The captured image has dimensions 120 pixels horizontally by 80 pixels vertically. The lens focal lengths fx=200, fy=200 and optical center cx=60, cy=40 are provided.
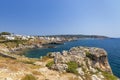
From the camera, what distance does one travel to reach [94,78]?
3272 cm

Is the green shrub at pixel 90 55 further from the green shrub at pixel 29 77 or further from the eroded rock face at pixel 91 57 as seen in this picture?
the green shrub at pixel 29 77

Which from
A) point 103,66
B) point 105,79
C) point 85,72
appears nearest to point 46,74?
point 85,72

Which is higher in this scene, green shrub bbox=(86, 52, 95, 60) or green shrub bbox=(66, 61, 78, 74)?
green shrub bbox=(86, 52, 95, 60)

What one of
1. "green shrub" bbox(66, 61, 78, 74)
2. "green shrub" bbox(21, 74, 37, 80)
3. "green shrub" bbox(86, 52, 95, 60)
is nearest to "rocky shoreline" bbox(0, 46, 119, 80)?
"green shrub" bbox(66, 61, 78, 74)

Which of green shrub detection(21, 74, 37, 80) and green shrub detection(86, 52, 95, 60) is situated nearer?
green shrub detection(21, 74, 37, 80)

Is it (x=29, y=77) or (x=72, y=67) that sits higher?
(x=72, y=67)

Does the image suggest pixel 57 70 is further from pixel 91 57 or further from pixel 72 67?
pixel 91 57

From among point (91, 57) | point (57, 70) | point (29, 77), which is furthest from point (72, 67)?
point (91, 57)

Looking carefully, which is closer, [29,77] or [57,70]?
[29,77]

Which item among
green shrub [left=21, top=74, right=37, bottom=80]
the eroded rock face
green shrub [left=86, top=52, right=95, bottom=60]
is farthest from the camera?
green shrub [left=86, top=52, right=95, bottom=60]

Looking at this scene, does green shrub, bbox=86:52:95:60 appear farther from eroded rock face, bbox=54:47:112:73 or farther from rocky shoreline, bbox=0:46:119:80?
rocky shoreline, bbox=0:46:119:80

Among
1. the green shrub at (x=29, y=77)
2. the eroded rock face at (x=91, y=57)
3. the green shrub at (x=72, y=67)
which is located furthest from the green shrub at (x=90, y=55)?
the green shrub at (x=29, y=77)

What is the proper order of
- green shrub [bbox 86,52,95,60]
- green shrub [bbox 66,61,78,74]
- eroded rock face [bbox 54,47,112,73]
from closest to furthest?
1. green shrub [bbox 66,61,78,74]
2. eroded rock face [bbox 54,47,112,73]
3. green shrub [bbox 86,52,95,60]

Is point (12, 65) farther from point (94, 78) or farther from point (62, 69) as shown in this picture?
point (94, 78)
